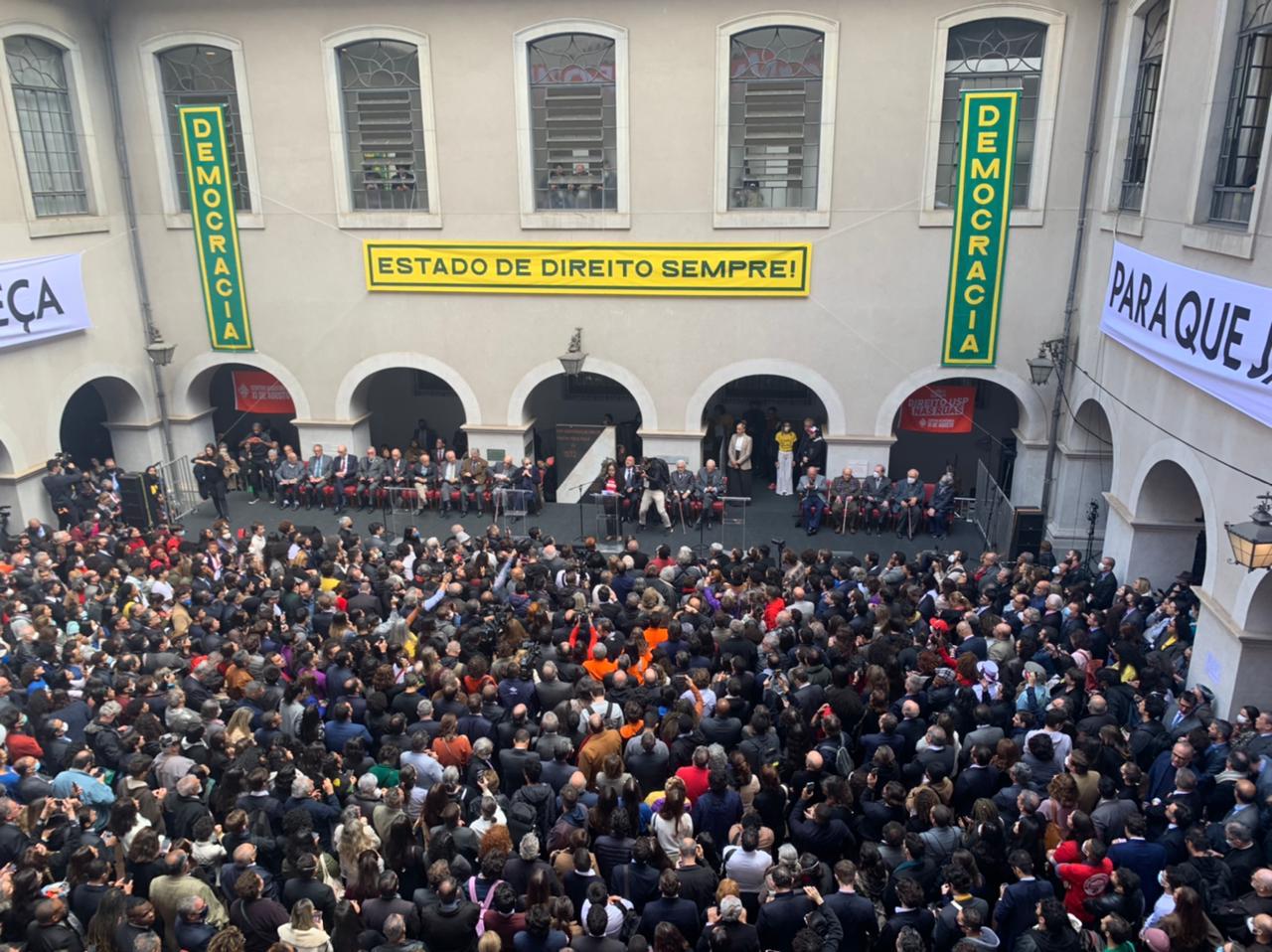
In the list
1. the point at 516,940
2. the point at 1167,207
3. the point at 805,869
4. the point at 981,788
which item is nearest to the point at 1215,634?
the point at 981,788

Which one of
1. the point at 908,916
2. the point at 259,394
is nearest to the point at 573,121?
the point at 259,394

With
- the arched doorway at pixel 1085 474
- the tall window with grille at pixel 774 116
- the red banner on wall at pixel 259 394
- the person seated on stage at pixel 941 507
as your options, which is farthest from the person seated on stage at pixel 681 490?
the red banner on wall at pixel 259 394

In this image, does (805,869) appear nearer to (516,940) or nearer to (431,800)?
(516,940)

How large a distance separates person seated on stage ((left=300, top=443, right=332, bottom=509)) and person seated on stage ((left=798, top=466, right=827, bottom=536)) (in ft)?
29.3

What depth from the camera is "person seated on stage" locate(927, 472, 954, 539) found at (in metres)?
16.7

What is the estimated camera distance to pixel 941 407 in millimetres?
17469

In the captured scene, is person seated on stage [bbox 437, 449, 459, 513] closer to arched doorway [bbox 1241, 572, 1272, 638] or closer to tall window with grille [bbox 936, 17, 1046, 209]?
tall window with grille [bbox 936, 17, 1046, 209]

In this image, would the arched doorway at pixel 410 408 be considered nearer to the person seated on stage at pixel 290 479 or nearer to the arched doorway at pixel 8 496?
the person seated on stage at pixel 290 479

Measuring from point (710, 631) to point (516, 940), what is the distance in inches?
173

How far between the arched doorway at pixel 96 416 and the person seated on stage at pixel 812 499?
12.7 meters

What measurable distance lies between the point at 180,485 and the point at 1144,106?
1801cm

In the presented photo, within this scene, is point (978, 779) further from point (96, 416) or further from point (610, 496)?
point (96, 416)

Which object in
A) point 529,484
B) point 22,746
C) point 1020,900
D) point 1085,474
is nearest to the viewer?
point 1020,900

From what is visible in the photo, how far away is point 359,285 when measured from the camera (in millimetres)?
18125
